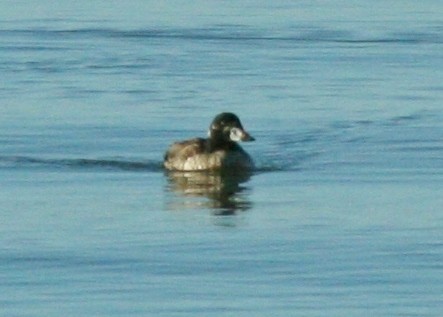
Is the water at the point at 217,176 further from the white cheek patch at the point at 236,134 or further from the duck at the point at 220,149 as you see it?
the white cheek patch at the point at 236,134

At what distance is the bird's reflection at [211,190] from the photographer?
68.2 feet

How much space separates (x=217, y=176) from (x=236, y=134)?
24.3 inches

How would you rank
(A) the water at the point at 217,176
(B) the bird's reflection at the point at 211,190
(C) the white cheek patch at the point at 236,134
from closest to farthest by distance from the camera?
1. (A) the water at the point at 217,176
2. (B) the bird's reflection at the point at 211,190
3. (C) the white cheek patch at the point at 236,134

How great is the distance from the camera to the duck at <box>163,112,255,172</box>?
78.9 ft

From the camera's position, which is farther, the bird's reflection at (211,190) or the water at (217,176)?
the bird's reflection at (211,190)

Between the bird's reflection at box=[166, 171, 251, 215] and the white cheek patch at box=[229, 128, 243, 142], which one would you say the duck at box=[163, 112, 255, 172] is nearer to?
the white cheek patch at box=[229, 128, 243, 142]

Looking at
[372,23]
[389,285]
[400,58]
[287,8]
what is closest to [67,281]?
[389,285]

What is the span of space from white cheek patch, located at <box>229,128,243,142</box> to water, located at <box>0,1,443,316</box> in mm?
498

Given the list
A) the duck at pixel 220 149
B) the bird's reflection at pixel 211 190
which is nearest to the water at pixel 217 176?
the bird's reflection at pixel 211 190

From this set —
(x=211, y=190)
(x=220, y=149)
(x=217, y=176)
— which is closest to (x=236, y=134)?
Result: (x=220, y=149)

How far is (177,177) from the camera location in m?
23.6

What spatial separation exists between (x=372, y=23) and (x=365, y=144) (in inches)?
626

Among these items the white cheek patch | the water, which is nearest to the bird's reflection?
the water

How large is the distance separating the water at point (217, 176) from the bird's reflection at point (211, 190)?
49 mm
